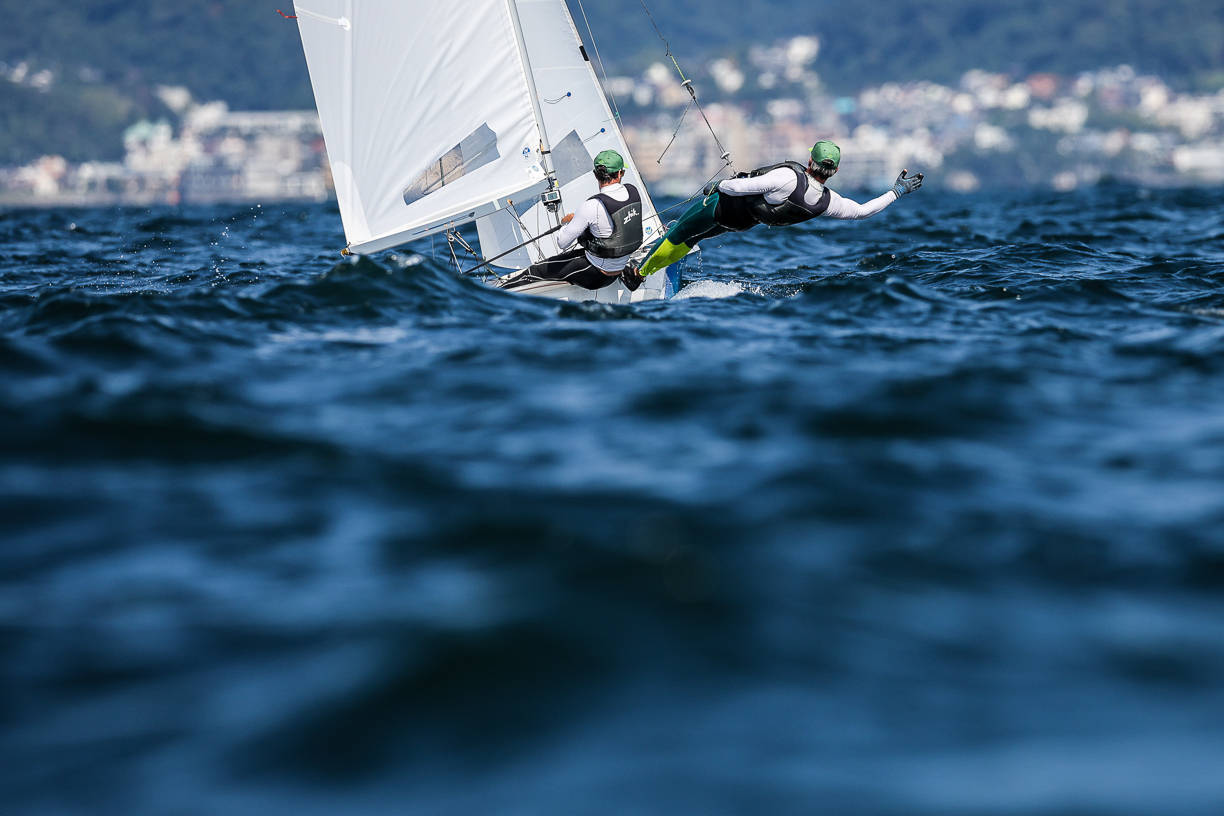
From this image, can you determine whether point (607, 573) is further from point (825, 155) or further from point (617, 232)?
point (825, 155)

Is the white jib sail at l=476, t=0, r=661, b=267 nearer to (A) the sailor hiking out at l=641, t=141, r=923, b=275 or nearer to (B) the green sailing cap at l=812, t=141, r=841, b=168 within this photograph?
(A) the sailor hiking out at l=641, t=141, r=923, b=275

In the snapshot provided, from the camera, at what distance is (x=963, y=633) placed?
329 centimetres

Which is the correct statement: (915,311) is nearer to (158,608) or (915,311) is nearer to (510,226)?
(510,226)

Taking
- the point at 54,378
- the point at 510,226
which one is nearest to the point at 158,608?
the point at 54,378

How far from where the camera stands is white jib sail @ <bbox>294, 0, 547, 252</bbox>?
1023 centimetres

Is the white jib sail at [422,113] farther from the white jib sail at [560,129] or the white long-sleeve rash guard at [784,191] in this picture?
the white long-sleeve rash guard at [784,191]

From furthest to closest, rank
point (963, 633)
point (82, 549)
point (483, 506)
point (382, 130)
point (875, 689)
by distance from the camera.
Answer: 1. point (382, 130)
2. point (483, 506)
3. point (82, 549)
4. point (963, 633)
5. point (875, 689)

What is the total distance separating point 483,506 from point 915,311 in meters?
5.24

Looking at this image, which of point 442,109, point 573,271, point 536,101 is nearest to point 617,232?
point 573,271

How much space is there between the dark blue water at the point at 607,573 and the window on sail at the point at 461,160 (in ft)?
11.5

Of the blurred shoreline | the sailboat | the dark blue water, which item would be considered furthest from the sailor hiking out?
the blurred shoreline

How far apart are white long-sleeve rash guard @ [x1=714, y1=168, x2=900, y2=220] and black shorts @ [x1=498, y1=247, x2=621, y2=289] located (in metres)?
1.21

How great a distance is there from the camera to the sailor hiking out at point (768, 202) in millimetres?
9727

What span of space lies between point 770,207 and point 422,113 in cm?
311
